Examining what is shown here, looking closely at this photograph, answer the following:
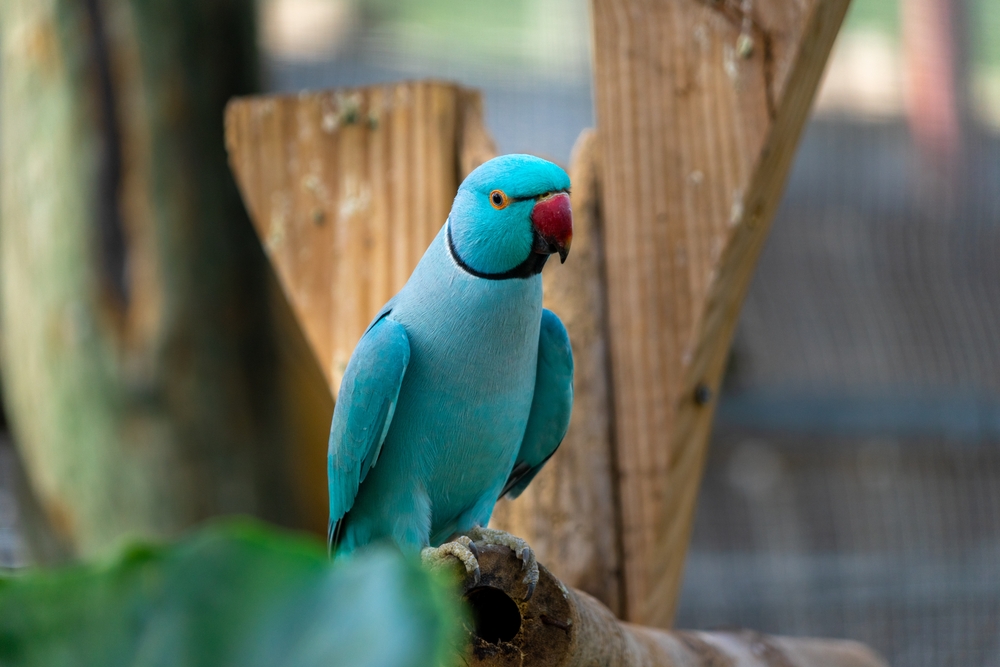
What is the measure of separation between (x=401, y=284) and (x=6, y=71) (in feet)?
4.23

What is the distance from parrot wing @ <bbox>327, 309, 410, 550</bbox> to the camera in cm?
127

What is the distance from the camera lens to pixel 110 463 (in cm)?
213

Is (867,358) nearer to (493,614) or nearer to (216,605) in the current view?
(493,614)

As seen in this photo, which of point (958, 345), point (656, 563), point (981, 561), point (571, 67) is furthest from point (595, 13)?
point (981, 561)

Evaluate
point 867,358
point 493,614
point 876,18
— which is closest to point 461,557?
point 493,614

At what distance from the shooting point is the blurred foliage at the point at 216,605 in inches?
12.2

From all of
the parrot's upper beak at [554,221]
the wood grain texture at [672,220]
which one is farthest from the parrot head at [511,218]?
the wood grain texture at [672,220]

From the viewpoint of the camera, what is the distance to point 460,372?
4.21ft

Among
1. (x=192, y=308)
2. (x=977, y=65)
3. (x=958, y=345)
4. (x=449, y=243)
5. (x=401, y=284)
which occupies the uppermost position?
(x=977, y=65)

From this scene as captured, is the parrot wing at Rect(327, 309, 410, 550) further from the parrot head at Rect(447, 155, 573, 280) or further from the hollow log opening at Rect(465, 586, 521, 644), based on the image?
the hollow log opening at Rect(465, 586, 521, 644)

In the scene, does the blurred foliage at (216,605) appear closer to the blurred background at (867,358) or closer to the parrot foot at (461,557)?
the parrot foot at (461,557)

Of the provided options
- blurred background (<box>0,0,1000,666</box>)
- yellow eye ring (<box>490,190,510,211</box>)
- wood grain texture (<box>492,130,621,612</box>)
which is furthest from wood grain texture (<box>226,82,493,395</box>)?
blurred background (<box>0,0,1000,666</box>)

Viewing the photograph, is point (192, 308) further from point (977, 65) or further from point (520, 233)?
point (977, 65)

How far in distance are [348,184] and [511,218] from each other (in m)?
0.52
